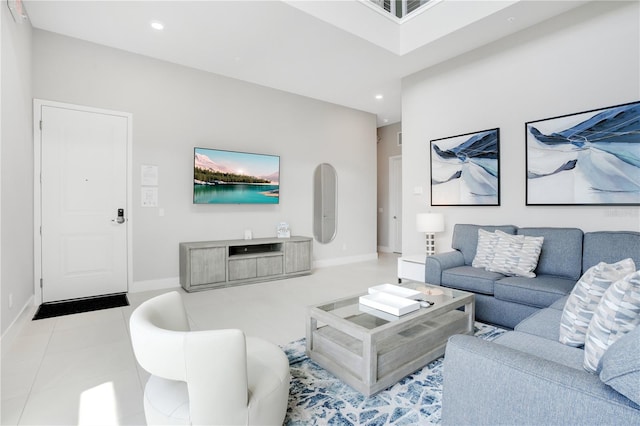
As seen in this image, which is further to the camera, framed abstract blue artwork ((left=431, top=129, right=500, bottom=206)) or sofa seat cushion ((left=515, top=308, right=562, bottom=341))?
framed abstract blue artwork ((left=431, top=129, right=500, bottom=206))

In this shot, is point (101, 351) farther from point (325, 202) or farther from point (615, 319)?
point (325, 202)

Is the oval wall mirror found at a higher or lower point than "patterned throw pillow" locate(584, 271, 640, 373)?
higher

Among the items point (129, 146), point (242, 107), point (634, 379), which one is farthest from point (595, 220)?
point (129, 146)

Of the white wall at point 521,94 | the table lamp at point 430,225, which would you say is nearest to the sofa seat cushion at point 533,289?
the white wall at point 521,94

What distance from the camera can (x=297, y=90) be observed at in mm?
5480

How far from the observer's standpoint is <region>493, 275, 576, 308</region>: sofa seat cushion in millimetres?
2641

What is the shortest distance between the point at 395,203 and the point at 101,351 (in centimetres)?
637

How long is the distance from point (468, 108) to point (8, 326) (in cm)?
532

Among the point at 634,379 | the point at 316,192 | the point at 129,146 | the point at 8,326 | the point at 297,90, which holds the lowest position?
the point at 8,326

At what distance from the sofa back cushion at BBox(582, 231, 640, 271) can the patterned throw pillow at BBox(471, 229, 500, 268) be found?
2.45 feet

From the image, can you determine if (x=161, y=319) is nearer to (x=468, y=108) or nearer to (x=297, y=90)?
(x=468, y=108)

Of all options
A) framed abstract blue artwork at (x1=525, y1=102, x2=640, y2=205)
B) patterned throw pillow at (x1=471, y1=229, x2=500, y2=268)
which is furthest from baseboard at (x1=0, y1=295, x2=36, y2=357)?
framed abstract blue artwork at (x1=525, y1=102, x2=640, y2=205)

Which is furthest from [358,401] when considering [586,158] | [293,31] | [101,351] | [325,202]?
[325,202]

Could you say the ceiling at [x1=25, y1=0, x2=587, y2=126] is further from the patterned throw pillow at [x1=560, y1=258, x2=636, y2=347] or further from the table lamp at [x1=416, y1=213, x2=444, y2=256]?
the patterned throw pillow at [x1=560, y1=258, x2=636, y2=347]
